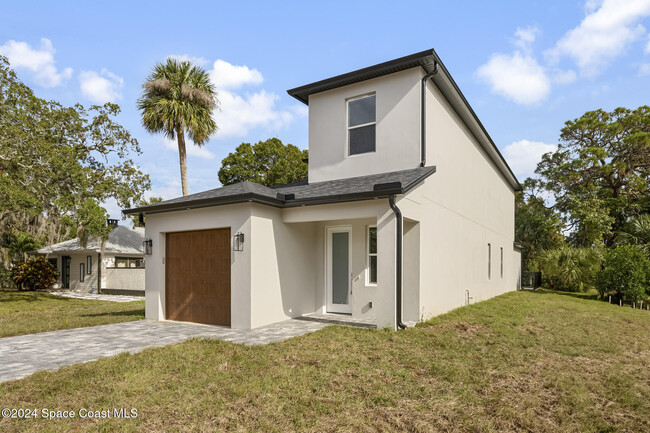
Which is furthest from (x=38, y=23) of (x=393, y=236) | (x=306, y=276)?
(x=393, y=236)

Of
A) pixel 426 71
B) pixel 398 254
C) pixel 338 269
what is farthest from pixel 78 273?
pixel 426 71

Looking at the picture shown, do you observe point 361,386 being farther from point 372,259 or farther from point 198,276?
point 198,276

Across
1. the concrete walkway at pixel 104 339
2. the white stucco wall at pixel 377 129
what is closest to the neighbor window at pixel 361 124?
the white stucco wall at pixel 377 129

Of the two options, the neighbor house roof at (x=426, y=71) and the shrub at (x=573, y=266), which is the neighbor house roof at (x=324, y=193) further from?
the shrub at (x=573, y=266)

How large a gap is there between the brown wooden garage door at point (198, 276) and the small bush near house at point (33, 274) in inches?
691

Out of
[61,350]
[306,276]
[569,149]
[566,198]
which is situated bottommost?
[61,350]

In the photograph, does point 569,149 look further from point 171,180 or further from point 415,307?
point 171,180

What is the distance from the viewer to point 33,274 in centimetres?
2155

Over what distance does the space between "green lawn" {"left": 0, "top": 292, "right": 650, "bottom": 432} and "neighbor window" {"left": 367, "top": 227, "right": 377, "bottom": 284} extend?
210 centimetres

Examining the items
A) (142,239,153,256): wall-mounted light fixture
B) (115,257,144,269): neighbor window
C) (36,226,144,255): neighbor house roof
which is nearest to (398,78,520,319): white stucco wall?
(142,239,153,256): wall-mounted light fixture

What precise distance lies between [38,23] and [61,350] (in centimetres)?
1078

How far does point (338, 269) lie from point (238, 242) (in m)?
2.93

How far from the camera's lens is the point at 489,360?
5828mm

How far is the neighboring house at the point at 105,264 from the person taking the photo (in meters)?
20.3
